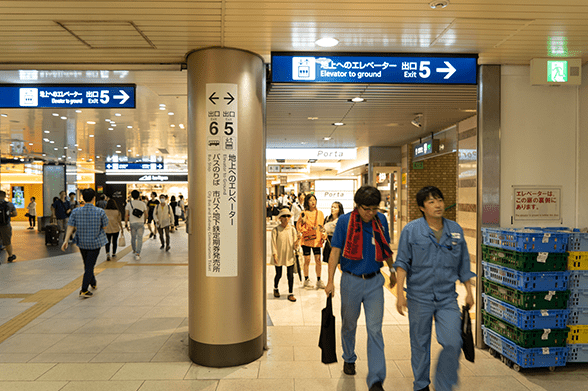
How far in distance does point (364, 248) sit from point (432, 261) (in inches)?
22.4

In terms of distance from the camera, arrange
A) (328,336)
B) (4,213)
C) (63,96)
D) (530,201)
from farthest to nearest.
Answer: (4,213), (63,96), (530,201), (328,336)

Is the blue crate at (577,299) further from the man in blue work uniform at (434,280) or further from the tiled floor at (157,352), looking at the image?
the man in blue work uniform at (434,280)

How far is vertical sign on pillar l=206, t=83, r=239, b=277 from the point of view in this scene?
387 cm

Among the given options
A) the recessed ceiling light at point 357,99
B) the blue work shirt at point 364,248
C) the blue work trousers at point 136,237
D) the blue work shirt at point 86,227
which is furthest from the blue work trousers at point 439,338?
the blue work trousers at point 136,237

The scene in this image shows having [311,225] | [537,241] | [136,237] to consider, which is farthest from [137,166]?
[537,241]

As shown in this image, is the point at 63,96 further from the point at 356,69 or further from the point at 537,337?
the point at 537,337

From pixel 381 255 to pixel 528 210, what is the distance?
7.37 ft

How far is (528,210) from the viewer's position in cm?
455

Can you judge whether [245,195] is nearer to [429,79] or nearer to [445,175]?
[429,79]

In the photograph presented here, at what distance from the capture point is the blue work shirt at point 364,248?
3.38m

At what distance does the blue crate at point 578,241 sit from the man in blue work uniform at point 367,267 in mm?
1845

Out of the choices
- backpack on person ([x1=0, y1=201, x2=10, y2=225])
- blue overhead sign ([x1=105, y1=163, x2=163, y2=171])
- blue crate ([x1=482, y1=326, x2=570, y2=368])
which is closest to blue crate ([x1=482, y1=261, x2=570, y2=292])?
blue crate ([x1=482, y1=326, x2=570, y2=368])

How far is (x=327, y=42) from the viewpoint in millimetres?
4016

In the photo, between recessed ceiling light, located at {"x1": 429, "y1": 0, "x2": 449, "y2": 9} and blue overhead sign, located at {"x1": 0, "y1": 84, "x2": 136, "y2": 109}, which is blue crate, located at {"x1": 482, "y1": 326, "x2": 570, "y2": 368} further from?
blue overhead sign, located at {"x1": 0, "y1": 84, "x2": 136, "y2": 109}
